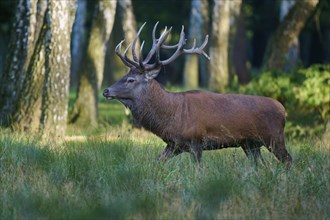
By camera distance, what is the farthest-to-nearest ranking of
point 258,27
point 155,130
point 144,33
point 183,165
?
point 144,33 → point 258,27 → point 155,130 → point 183,165

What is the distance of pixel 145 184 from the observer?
32.7 ft

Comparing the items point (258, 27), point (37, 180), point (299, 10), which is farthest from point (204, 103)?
point (258, 27)

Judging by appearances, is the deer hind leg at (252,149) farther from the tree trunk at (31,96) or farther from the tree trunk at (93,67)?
the tree trunk at (93,67)

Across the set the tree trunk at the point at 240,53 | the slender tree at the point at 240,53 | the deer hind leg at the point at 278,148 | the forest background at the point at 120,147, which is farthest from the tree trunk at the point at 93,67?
the tree trunk at the point at 240,53

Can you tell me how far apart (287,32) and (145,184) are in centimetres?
1176

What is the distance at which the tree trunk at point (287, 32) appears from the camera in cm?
2064

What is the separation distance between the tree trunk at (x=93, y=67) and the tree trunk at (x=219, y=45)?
3.04 metres

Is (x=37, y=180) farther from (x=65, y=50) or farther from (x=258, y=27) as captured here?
(x=258, y=27)

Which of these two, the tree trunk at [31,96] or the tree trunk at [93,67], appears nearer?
the tree trunk at [31,96]

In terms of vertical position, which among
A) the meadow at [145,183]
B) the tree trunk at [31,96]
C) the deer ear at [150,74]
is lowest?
the meadow at [145,183]

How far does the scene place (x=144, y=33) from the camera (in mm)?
49594

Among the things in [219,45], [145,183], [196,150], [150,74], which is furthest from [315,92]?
[145,183]

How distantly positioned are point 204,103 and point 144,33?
123ft

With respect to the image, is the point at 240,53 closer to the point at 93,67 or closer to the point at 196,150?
the point at 93,67
